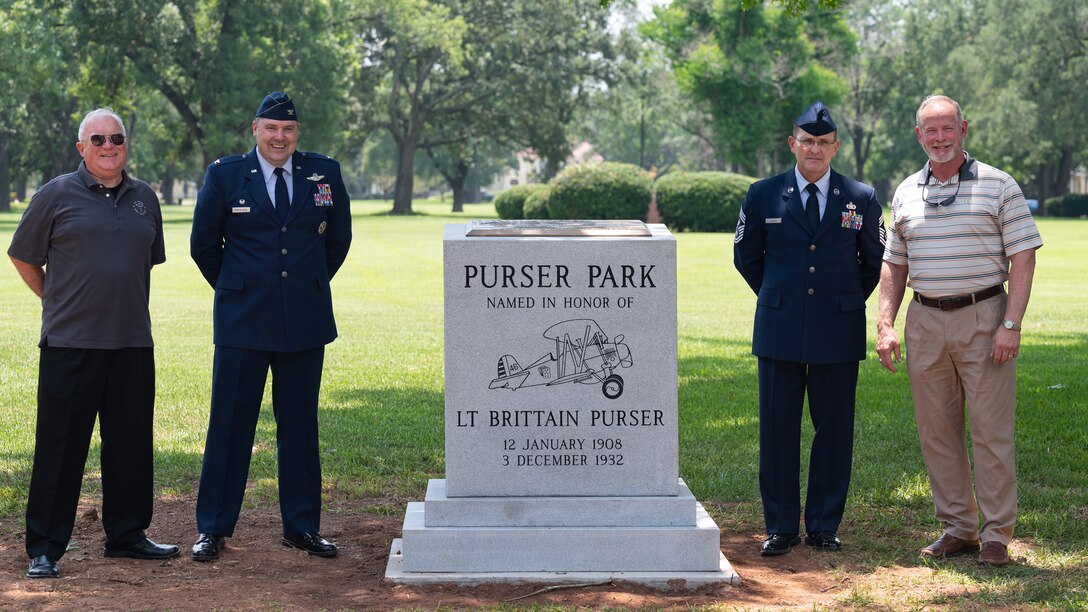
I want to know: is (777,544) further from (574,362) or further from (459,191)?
(459,191)

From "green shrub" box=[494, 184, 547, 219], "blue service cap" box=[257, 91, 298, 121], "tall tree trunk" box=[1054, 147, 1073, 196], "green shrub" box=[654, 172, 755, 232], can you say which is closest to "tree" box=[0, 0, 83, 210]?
"green shrub" box=[494, 184, 547, 219]

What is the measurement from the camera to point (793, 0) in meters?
12.8

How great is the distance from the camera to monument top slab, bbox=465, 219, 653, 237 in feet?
18.7

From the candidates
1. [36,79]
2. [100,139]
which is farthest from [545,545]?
[36,79]

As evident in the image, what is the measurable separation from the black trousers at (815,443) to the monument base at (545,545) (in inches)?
23.1

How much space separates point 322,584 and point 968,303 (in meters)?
3.21

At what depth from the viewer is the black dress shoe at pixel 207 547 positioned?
5867 mm

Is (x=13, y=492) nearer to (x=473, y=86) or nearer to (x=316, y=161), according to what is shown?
(x=316, y=161)

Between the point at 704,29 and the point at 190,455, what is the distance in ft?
186

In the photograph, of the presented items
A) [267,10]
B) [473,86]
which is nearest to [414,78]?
[473,86]

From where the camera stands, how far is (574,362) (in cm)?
569

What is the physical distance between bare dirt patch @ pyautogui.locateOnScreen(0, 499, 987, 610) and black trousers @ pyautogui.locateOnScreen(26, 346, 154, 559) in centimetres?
19

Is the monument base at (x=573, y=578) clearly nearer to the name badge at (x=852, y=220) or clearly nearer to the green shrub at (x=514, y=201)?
the name badge at (x=852, y=220)

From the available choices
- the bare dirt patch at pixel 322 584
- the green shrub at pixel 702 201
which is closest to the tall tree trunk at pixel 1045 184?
the green shrub at pixel 702 201
